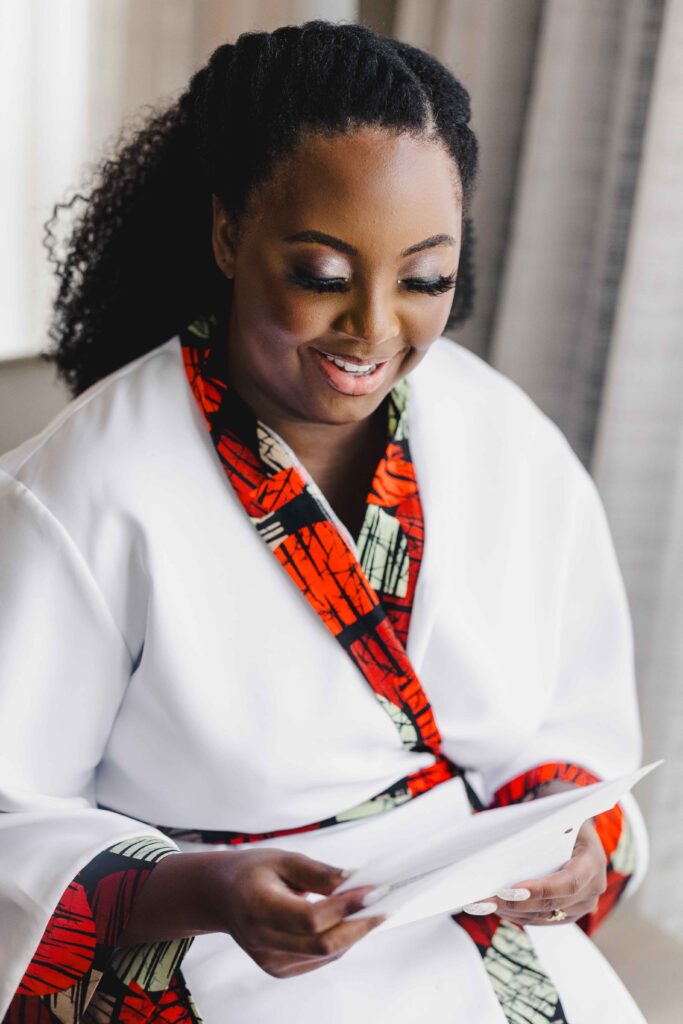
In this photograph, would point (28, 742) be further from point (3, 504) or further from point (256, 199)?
point (256, 199)

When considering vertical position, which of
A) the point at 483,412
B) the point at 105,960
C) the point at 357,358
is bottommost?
the point at 105,960

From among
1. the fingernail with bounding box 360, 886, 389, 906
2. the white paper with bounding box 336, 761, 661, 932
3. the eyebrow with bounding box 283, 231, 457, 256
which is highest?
the eyebrow with bounding box 283, 231, 457, 256

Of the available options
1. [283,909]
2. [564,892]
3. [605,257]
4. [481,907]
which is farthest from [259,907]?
[605,257]

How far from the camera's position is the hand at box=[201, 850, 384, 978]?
83cm

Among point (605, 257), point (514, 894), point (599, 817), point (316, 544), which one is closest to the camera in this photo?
point (514, 894)

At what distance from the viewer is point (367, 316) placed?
97 cm

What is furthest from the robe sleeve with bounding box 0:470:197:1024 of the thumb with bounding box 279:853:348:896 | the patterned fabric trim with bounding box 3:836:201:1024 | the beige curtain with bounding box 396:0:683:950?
the beige curtain with bounding box 396:0:683:950

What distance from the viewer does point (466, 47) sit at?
1630 mm

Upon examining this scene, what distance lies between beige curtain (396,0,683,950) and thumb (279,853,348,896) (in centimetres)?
80

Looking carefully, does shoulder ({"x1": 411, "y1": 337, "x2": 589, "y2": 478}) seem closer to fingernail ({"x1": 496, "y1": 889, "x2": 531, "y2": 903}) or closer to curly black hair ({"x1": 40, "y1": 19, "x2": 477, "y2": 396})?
curly black hair ({"x1": 40, "y1": 19, "x2": 477, "y2": 396})

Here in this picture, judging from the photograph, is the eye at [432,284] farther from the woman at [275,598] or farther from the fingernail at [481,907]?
the fingernail at [481,907]

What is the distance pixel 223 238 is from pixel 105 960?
603mm

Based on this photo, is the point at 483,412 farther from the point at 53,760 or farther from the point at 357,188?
the point at 53,760

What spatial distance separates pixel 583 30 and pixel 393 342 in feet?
2.32
